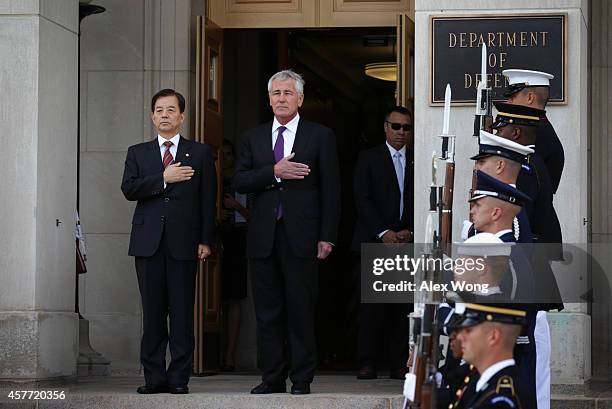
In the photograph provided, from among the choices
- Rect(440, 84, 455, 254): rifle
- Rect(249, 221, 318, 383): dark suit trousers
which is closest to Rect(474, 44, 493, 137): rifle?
Rect(440, 84, 455, 254): rifle

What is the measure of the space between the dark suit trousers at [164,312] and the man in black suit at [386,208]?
2.10 metres

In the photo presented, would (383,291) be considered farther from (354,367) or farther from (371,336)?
(354,367)

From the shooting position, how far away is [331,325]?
16172 millimetres

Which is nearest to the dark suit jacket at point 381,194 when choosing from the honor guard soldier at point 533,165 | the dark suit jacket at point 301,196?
the dark suit jacket at point 301,196

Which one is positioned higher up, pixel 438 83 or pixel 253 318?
pixel 438 83

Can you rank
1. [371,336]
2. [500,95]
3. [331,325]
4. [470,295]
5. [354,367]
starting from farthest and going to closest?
[331,325]
[354,367]
[371,336]
[500,95]
[470,295]

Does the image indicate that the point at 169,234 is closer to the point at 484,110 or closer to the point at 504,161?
the point at 484,110

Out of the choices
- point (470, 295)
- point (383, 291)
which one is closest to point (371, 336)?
point (383, 291)

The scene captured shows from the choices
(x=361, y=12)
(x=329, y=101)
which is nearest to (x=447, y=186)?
(x=361, y=12)

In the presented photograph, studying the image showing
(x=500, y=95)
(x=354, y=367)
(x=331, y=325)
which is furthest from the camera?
(x=331, y=325)

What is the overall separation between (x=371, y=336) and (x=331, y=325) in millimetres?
4125

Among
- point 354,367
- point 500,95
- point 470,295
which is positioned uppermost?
point 500,95

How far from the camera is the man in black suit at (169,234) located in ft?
33.8

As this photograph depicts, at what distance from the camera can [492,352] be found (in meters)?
6.21
